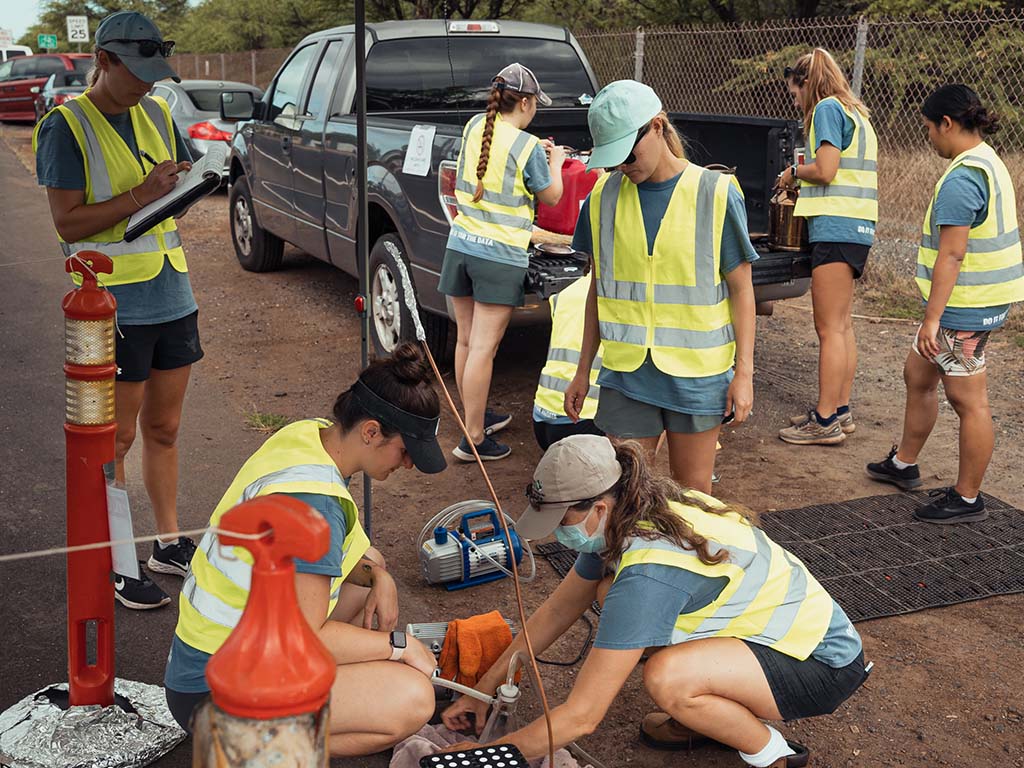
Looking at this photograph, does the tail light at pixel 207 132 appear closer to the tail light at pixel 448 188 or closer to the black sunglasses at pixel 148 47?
the tail light at pixel 448 188

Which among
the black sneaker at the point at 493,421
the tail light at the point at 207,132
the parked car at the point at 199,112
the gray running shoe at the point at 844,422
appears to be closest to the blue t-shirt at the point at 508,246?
the black sneaker at the point at 493,421

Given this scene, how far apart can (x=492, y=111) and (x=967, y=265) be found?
2178mm

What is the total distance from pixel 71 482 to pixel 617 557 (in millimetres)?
1456

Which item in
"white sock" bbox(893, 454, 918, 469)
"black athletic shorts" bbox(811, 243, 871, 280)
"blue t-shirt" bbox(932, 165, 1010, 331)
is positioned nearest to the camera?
"blue t-shirt" bbox(932, 165, 1010, 331)

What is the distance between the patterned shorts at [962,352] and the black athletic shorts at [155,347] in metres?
2.96

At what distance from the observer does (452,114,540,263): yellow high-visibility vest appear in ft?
16.1

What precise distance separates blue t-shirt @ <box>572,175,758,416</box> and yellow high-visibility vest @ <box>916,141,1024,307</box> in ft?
4.90

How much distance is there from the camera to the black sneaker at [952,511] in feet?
15.3

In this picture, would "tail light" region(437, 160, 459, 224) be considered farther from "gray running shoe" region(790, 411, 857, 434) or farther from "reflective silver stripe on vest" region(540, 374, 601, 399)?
"gray running shoe" region(790, 411, 857, 434)

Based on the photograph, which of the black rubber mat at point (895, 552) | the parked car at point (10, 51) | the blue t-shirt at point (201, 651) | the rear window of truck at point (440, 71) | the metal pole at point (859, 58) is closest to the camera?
the blue t-shirt at point (201, 651)

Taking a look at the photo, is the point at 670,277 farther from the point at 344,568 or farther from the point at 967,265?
the point at 967,265

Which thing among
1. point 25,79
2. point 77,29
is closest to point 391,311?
point 25,79

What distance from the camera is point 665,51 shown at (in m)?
12.7

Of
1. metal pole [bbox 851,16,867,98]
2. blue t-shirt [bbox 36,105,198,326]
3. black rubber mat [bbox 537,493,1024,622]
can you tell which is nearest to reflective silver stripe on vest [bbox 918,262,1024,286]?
black rubber mat [bbox 537,493,1024,622]
